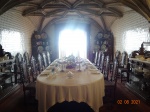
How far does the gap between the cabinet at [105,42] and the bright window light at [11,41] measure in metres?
5.35

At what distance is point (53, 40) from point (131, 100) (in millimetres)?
7716

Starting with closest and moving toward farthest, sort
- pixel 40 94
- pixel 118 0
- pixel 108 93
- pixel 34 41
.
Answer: pixel 40 94 → pixel 108 93 → pixel 118 0 → pixel 34 41

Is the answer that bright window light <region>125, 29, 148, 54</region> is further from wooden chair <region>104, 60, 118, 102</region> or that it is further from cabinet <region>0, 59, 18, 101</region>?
cabinet <region>0, 59, 18, 101</region>

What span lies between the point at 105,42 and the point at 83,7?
3617 millimetres

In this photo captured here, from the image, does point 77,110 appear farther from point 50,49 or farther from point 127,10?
point 50,49

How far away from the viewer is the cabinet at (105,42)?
10.3 meters

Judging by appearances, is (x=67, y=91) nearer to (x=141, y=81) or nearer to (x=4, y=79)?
(x=141, y=81)

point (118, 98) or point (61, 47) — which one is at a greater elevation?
point (61, 47)

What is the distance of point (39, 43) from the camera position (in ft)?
34.1

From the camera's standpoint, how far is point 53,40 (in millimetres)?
11031

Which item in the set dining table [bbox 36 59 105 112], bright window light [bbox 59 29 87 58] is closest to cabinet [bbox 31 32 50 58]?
bright window light [bbox 59 29 87 58]

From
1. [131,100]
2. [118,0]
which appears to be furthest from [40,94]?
[118,0]

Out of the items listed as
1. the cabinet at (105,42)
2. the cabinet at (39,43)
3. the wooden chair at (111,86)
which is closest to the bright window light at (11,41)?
the cabinet at (39,43)
